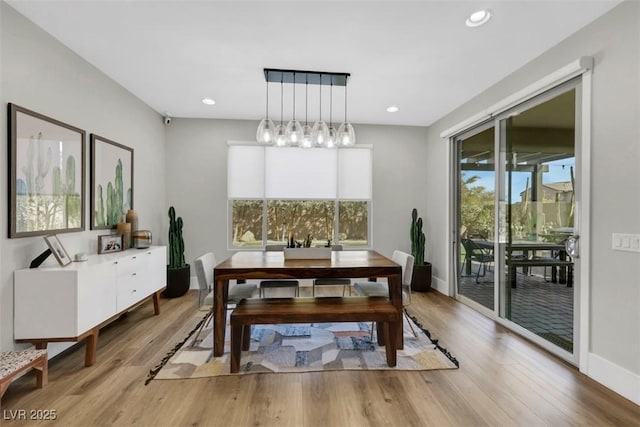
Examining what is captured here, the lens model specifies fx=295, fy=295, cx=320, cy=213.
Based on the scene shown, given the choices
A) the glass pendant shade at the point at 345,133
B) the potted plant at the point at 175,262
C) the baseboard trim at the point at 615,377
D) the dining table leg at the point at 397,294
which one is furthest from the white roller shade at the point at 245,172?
the baseboard trim at the point at 615,377

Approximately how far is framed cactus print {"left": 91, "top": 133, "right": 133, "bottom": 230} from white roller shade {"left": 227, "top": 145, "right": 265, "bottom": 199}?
1385 millimetres

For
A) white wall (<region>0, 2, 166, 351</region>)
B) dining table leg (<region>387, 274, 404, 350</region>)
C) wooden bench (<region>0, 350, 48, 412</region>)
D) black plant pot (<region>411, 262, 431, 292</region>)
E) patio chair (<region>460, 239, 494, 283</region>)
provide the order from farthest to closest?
1. black plant pot (<region>411, 262, 431, 292</region>)
2. patio chair (<region>460, 239, 494, 283</region>)
3. dining table leg (<region>387, 274, 404, 350</region>)
4. white wall (<region>0, 2, 166, 351</region>)
5. wooden bench (<region>0, 350, 48, 412</region>)

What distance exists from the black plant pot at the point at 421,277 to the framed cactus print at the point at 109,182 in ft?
13.1

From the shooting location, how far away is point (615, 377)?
2027 millimetres

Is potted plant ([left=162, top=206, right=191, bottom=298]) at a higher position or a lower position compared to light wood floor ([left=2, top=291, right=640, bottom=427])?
higher

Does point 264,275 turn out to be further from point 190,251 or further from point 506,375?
point 190,251

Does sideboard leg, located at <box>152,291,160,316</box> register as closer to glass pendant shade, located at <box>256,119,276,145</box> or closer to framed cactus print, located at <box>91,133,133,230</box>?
framed cactus print, located at <box>91,133,133,230</box>

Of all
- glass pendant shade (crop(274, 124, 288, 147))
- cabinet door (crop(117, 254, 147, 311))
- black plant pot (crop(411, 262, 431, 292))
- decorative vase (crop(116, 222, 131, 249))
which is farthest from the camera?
black plant pot (crop(411, 262, 431, 292))

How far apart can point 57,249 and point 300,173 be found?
3.13 metres

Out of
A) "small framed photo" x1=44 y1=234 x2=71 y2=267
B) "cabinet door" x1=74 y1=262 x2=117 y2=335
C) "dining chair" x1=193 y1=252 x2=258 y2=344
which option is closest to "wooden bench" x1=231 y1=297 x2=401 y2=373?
"dining chair" x1=193 y1=252 x2=258 y2=344

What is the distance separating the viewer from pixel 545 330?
2773 mm

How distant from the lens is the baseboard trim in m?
1.91

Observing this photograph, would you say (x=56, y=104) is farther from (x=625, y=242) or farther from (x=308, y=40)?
(x=625, y=242)

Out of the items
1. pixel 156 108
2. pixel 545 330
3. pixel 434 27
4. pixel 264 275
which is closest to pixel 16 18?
pixel 156 108
